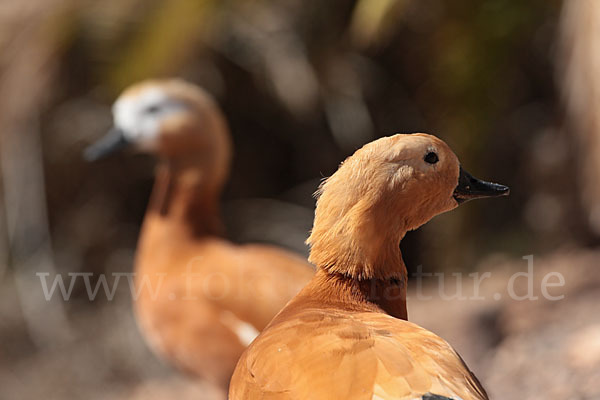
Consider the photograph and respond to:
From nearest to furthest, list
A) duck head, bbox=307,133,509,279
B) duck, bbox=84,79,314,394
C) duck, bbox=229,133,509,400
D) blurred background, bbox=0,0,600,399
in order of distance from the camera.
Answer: duck, bbox=229,133,509,400, duck head, bbox=307,133,509,279, duck, bbox=84,79,314,394, blurred background, bbox=0,0,600,399

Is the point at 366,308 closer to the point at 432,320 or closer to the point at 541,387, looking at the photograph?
the point at 541,387

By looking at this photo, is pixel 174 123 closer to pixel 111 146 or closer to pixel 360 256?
pixel 111 146

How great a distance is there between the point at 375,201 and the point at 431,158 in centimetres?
23

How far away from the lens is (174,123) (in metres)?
4.57

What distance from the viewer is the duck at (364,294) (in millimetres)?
1940

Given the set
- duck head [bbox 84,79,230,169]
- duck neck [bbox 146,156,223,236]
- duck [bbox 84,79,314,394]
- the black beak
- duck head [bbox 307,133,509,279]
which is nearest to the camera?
duck head [bbox 307,133,509,279]

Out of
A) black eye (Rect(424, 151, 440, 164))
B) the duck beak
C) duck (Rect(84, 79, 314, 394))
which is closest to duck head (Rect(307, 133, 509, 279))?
black eye (Rect(424, 151, 440, 164))

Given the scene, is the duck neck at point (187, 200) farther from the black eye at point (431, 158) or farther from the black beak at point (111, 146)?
the black eye at point (431, 158)

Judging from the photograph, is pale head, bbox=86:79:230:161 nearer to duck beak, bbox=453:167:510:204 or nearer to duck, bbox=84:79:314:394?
duck, bbox=84:79:314:394

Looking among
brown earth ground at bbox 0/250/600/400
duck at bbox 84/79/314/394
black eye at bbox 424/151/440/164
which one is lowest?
brown earth ground at bbox 0/250/600/400

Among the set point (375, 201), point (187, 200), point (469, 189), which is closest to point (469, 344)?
point (187, 200)

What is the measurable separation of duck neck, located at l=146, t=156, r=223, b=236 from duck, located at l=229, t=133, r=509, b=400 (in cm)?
202

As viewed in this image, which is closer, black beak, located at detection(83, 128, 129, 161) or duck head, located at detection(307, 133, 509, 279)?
duck head, located at detection(307, 133, 509, 279)

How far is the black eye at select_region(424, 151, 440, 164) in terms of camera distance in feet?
7.93
